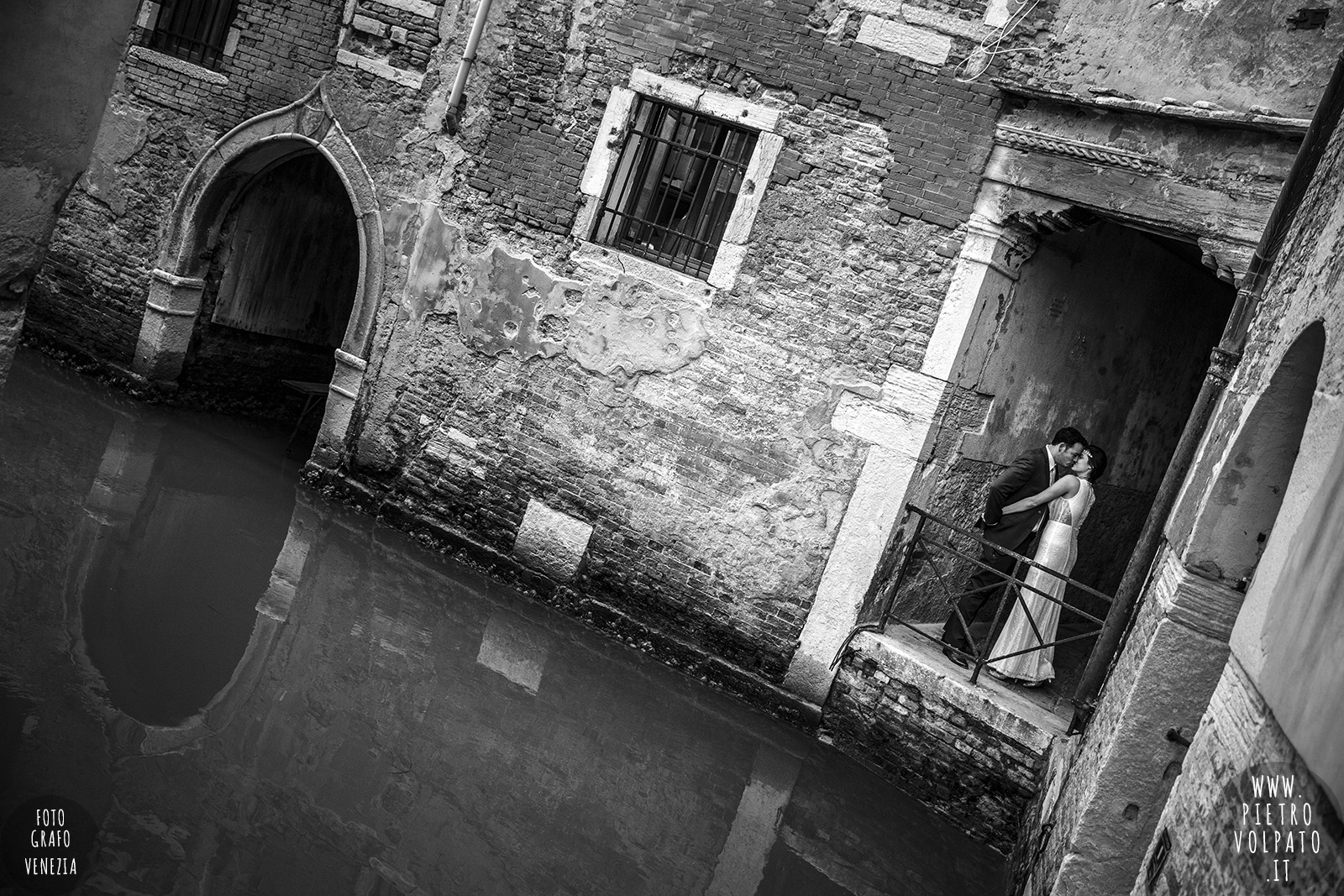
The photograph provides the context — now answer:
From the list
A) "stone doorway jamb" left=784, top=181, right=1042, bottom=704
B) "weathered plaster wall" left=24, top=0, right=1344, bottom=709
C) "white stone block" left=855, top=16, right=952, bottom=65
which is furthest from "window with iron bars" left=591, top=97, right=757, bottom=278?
"stone doorway jamb" left=784, top=181, right=1042, bottom=704

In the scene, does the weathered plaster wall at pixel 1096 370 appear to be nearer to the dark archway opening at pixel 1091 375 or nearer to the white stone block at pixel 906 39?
the dark archway opening at pixel 1091 375

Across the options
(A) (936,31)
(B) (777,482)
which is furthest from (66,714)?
(A) (936,31)

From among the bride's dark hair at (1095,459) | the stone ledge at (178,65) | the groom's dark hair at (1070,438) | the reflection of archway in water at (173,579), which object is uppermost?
the stone ledge at (178,65)

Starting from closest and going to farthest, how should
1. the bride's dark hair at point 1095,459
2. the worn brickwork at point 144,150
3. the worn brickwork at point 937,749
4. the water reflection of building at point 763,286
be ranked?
the water reflection of building at point 763,286 → the worn brickwork at point 937,749 → the bride's dark hair at point 1095,459 → the worn brickwork at point 144,150

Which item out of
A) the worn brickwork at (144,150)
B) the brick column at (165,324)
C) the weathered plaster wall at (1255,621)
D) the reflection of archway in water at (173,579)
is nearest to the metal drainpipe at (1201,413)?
the weathered plaster wall at (1255,621)

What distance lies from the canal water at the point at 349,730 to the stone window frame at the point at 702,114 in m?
2.55

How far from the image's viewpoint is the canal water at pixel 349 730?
13.7 ft

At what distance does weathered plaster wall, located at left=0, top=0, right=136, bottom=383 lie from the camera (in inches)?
145

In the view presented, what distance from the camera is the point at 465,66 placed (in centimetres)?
802

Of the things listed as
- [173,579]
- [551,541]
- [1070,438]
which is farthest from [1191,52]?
[173,579]

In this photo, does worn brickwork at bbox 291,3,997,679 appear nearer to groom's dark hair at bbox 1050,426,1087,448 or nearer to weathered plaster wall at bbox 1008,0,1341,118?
weathered plaster wall at bbox 1008,0,1341,118

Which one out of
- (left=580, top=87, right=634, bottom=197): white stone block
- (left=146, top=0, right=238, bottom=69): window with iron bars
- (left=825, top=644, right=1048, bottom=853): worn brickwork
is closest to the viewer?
(left=825, top=644, right=1048, bottom=853): worn brickwork

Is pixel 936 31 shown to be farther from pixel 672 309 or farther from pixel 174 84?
pixel 174 84

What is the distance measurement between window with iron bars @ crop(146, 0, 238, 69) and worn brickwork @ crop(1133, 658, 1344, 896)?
29.2ft
